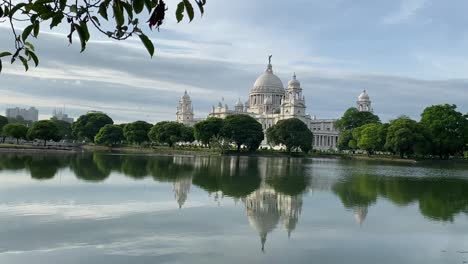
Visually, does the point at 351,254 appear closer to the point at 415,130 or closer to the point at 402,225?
the point at 402,225

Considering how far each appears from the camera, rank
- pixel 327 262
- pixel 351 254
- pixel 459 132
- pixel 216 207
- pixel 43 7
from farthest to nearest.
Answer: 1. pixel 459 132
2. pixel 216 207
3. pixel 351 254
4. pixel 327 262
5. pixel 43 7

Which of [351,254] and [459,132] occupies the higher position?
[459,132]

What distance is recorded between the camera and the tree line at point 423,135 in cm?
→ 6644

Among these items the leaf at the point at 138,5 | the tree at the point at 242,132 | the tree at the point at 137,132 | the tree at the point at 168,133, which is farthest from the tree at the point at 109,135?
the leaf at the point at 138,5

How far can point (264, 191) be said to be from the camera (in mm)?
22641

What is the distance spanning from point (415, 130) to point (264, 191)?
1964 inches

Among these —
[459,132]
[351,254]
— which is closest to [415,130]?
[459,132]

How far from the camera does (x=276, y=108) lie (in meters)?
117

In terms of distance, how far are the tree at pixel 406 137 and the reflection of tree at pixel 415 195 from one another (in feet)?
121

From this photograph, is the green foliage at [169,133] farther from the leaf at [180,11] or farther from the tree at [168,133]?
the leaf at [180,11]

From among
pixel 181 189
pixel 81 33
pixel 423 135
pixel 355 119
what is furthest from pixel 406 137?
pixel 81 33

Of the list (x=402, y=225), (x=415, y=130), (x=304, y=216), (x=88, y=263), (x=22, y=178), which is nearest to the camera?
(x=88, y=263)

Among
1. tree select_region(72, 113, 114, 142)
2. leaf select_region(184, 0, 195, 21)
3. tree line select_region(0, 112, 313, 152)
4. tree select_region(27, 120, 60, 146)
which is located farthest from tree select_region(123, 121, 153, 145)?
leaf select_region(184, 0, 195, 21)

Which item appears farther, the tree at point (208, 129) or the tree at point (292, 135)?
the tree at point (208, 129)
